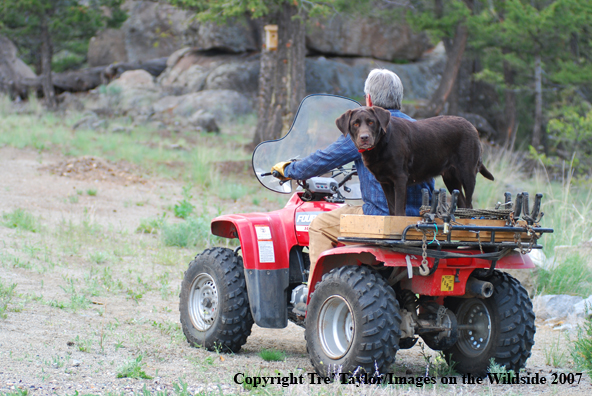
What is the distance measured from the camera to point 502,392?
3.50 m

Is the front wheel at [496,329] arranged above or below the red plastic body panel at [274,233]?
below

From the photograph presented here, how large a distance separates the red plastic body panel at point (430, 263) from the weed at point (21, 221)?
17.5 feet

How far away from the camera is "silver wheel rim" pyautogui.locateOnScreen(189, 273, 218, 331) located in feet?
14.5

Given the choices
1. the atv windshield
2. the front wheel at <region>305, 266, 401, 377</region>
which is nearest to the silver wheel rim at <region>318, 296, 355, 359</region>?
the front wheel at <region>305, 266, 401, 377</region>

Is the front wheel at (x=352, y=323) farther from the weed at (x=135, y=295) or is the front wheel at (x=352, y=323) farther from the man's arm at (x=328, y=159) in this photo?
the weed at (x=135, y=295)

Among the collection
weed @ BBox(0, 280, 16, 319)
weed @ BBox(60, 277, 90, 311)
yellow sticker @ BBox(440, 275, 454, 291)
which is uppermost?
yellow sticker @ BBox(440, 275, 454, 291)

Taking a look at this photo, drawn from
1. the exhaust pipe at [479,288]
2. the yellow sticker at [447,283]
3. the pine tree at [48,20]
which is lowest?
the exhaust pipe at [479,288]

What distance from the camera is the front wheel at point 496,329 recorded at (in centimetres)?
367

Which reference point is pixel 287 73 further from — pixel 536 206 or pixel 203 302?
pixel 536 206

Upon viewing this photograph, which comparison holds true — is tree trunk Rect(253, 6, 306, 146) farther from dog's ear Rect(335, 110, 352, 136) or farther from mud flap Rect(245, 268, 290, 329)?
dog's ear Rect(335, 110, 352, 136)

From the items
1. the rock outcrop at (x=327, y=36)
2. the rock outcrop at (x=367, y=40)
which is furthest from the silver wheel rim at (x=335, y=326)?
the rock outcrop at (x=367, y=40)

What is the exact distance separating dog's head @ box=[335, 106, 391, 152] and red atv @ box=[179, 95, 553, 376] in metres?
0.40

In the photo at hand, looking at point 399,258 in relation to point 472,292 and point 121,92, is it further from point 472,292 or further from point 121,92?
point 121,92

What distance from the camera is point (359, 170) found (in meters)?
3.76
